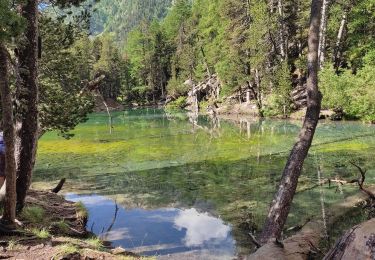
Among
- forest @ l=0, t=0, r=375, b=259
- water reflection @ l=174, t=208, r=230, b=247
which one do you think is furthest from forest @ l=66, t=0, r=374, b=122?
water reflection @ l=174, t=208, r=230, b=247

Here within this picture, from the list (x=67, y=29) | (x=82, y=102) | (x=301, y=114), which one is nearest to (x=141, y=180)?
(x=82, y=102)

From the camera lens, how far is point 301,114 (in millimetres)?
44094

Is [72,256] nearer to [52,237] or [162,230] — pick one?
[52,237]

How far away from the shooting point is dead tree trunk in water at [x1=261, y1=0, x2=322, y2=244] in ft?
30.0

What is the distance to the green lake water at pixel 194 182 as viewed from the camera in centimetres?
1251

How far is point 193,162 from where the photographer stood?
24.0 meters

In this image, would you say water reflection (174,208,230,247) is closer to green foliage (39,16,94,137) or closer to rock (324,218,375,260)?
green foliage (39,16,94,137)

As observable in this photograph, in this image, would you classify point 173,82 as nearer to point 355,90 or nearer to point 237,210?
point 355,90

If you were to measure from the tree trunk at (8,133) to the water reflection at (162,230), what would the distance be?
10.8 feet

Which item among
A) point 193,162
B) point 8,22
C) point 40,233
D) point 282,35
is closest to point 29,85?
point 8,22

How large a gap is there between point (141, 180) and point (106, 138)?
1950 cm

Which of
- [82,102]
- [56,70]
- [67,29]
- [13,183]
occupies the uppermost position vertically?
[67,29]

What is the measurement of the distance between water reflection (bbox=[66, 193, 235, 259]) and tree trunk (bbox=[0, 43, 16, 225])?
3302 millimetres

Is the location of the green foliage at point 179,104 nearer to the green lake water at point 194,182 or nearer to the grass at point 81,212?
the green lake water at point 194,182
